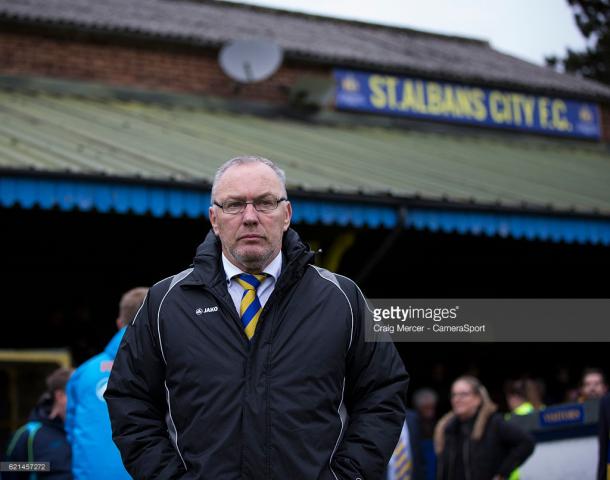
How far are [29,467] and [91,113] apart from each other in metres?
5.70

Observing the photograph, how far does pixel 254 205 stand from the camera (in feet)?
10.5

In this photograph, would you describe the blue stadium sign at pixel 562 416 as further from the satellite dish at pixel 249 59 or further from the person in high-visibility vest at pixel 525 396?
the satellite dish at pixel 249 59

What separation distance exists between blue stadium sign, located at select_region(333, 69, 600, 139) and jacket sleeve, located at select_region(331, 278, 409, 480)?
10.0 metres

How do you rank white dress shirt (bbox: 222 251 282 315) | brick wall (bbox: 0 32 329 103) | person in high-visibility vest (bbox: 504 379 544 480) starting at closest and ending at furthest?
1. white dress shirt (bbox: 222 251 282 315)
2. person in high-visibility vest (bbox: 504 379 544 480)
3. brick wall (bbox: 0 32 329 103)

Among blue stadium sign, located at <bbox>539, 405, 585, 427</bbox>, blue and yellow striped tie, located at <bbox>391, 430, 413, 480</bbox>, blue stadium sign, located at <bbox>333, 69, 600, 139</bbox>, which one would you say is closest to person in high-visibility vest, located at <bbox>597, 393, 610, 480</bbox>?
blue stadium sign, located at <bbox>539, 405, 585, 427</bbox>

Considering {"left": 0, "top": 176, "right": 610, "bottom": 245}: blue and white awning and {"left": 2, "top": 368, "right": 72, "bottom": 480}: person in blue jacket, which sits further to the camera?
{"left": 0, "top": 176, "right": 610, "bottom": 245}: blue and white awning

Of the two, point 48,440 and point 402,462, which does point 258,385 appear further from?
point 402,462

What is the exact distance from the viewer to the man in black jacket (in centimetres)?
289

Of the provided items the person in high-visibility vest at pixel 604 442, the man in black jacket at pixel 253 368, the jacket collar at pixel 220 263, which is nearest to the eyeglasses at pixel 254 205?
the man in black jacket at pixel 253 368

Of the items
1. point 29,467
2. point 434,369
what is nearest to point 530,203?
point 434,369

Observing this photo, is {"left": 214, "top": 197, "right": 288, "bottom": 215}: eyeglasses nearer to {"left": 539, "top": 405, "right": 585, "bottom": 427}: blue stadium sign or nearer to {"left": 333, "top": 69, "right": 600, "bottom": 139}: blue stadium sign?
{"left": 539, "top": 405, "right": 585, "bottom": 427}: blue stadium sign

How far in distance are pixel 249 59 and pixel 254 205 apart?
9.23 m

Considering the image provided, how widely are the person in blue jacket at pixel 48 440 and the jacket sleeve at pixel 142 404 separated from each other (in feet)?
8.62

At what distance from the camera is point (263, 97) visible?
1275 cm
